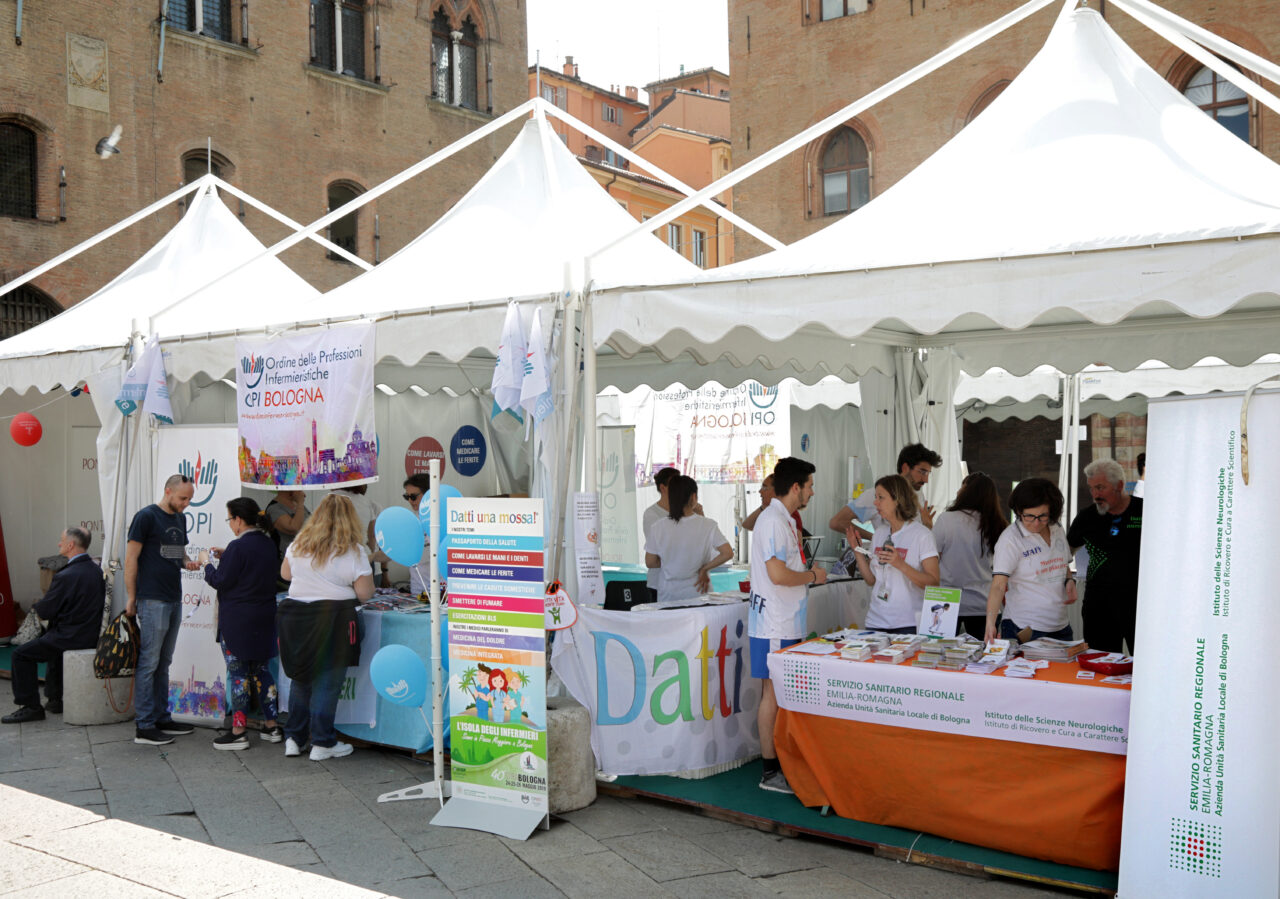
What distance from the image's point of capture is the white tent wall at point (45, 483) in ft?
35.7

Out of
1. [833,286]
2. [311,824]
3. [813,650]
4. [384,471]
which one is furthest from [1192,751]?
[384,471]

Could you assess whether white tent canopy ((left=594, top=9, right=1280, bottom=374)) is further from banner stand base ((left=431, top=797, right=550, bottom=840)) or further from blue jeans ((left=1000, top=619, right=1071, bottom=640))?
banner stand base ((left=431, top=797, right=550, bottom=840))

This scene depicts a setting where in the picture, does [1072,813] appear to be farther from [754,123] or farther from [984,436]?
[754,123]

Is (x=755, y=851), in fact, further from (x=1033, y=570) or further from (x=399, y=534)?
(x=399, y=534)

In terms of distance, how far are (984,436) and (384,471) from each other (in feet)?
44.9

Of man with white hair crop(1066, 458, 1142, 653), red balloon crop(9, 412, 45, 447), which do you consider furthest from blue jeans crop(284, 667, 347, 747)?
red balloon crop(9, 412, 45, 447)

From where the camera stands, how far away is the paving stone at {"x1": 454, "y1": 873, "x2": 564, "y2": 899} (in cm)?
452

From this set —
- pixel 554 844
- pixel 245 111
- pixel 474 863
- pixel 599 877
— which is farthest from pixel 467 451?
pixel 245 111

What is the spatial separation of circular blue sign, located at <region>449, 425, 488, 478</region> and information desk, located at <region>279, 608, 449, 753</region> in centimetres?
524

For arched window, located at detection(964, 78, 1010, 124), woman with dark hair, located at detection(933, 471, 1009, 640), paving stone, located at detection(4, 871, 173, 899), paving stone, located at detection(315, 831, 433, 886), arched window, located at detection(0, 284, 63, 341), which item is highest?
arched window, located at detection(964, 78, 1010, 124)

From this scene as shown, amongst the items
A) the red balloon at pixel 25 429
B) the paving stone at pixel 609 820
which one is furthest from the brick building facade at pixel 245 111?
the paving stone at pixel 609 820

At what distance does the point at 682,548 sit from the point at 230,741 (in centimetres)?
304

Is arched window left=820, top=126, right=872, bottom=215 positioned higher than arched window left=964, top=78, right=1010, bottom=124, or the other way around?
arched window left=964, top=78, right=1010, bottom=124

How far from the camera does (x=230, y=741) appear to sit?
680 cm
